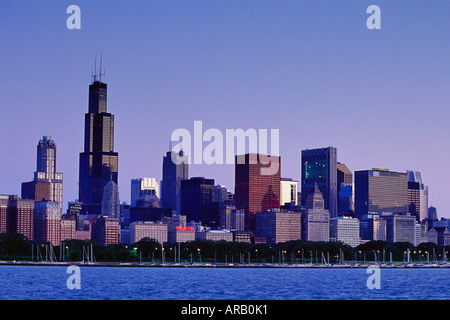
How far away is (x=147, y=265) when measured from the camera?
170m

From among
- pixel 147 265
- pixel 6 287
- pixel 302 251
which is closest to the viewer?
pixel 6 287

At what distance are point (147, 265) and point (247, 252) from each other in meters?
28.6
